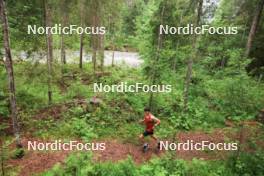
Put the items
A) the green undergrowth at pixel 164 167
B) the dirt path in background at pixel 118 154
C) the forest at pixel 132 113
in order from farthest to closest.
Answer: the forest at pixel 132 113, the dirt path in background at pixel 118 154, the green undergrowth at pixel 164 167

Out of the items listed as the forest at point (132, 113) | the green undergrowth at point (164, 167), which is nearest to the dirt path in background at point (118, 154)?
the forest at point (132, 113)

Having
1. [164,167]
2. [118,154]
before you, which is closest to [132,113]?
[118,154]

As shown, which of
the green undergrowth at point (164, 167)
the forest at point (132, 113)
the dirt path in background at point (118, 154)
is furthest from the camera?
the forest at point (132, 113)

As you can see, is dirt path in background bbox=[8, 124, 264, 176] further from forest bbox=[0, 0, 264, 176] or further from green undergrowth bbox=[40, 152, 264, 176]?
green undergrowth bbox=[40, 152, 264, 176]

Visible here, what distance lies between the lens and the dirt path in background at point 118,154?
29.4 feet

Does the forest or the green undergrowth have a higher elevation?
the forest

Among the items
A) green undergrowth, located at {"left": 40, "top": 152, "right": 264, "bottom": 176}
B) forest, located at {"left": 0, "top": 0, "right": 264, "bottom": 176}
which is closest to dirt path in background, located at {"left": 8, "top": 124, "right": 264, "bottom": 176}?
forest, located at {"left": 0, "top": 0, "right": 264, "bottom": 176}

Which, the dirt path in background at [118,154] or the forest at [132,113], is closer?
the dirt path in background at [118,154]

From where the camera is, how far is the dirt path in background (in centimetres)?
896

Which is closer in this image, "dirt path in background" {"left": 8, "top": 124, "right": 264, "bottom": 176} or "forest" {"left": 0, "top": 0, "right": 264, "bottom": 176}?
"dirt path in background" {"left": 8, "top": 124, "right": 264, "bottom": 176}

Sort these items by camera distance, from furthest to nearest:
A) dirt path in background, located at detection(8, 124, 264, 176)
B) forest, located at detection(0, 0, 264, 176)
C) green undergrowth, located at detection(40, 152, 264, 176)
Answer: forest, located at detection(0, 0, 264, 176), dirt path in background, located at detection(8, 124, 264, 176), green undergrowth, located at detection(40, 152, 264, 176)

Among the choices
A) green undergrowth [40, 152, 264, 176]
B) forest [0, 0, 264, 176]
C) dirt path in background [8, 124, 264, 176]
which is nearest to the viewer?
green undergrowth [40, 152, 264, 176]

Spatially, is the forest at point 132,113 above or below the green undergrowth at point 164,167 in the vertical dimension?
above

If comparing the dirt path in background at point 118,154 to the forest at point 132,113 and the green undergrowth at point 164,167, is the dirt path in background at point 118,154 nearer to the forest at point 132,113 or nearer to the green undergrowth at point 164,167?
the forest at point 132,113
